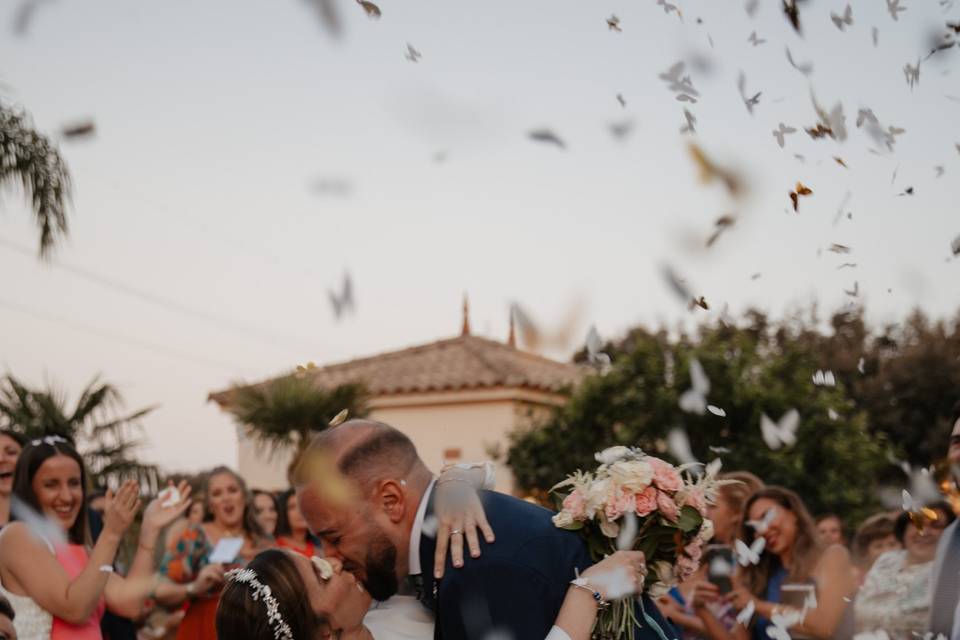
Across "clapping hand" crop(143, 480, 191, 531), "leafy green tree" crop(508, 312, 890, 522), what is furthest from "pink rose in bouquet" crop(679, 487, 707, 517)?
"leafy green tree" crop(508, 312, 890, 522)

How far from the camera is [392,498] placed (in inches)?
134

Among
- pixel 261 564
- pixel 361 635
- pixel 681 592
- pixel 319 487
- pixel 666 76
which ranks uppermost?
pixel 666 76

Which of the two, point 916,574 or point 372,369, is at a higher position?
point 372,369

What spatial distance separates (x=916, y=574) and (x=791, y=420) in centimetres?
1135

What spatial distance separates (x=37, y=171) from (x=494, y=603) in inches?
363

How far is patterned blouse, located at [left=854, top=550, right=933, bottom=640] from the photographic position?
579cm

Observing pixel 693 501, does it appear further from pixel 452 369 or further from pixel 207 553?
pixel 452 369

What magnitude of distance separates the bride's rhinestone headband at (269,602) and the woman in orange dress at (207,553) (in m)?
3.09

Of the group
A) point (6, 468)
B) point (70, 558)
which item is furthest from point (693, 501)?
point (6, 468)

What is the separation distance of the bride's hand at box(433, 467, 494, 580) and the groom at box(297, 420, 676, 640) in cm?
3

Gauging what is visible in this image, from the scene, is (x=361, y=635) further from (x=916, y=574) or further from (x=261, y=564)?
(x=916, y=574)

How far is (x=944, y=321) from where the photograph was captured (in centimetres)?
3266

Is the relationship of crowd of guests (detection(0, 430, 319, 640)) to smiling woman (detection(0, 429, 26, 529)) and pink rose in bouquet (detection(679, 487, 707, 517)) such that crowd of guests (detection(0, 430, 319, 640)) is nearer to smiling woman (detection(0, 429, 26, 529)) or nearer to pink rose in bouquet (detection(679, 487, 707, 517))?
smiling woman (detection(0, 429, 26, 529))

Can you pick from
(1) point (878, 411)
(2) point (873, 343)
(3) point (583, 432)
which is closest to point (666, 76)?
(3) point (583, 432)
